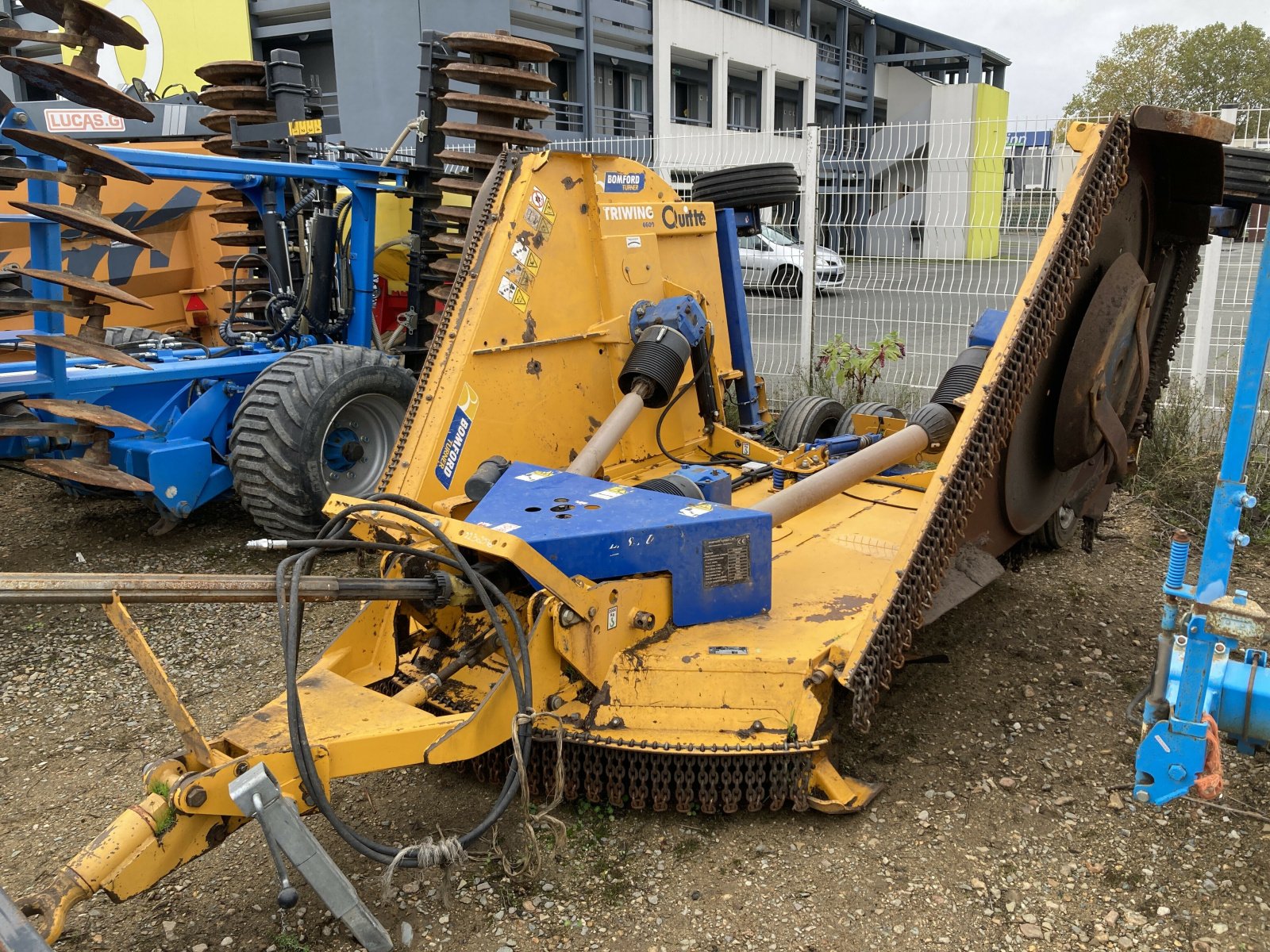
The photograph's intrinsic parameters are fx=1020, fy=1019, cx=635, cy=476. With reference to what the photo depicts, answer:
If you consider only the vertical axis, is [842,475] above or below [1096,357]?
below

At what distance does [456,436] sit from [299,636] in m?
1.25

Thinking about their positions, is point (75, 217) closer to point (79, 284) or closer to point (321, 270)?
point (79, 284)

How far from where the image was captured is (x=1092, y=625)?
14.6ft

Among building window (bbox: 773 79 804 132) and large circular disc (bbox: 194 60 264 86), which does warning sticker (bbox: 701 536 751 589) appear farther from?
building window (bbox: 773 79 804 132)

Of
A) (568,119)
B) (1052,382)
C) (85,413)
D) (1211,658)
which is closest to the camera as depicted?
(1211,658)

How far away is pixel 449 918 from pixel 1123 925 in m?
1.72

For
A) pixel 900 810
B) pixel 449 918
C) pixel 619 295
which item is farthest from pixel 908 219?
pixel 449 918

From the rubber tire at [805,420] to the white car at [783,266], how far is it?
2.29m

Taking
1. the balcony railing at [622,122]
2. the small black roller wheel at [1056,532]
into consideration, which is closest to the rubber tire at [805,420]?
the small black roller wheel at [1056,532]

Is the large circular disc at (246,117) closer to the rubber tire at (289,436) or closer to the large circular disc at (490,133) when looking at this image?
the large circular disc at (490,133)

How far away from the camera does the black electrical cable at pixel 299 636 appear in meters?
2.38

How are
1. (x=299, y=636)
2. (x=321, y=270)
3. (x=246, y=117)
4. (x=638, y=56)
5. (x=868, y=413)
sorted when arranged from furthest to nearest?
(x=638, y=56)
(x=246, y=117)
(x=321, y=270)
(x=868, y=413)
(x=299, y=636)

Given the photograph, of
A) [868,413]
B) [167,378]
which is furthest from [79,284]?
[868,413]

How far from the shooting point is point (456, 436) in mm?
3725
